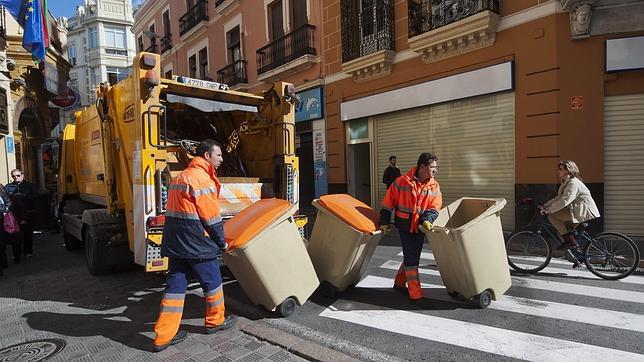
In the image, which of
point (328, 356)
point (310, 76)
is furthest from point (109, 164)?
point (310, 76)

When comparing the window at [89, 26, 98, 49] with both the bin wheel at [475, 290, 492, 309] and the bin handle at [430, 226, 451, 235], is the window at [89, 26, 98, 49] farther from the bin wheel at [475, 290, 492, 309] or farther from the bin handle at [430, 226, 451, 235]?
the bin wheel at [475, 290, 492, 309]

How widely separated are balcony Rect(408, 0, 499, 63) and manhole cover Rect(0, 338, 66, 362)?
9.07m

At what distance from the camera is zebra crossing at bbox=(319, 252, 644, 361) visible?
349cm

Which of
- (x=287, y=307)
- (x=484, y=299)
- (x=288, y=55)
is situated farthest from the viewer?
(x=288, y=55)

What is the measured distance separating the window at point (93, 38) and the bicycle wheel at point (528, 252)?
162ft

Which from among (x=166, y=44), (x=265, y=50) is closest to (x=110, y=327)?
(x=265, y=50)

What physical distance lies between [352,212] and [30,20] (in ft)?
36.6

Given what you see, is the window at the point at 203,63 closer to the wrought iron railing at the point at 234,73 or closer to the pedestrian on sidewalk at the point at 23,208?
the wrought iron railing at the point at 234,73

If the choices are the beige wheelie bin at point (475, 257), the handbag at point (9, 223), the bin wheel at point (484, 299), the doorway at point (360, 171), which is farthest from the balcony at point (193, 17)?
the bin wheel at point (484, 299)

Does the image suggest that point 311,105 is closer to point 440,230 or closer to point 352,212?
point 352,212

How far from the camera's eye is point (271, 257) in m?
4.01

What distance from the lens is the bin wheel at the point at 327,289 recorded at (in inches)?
187

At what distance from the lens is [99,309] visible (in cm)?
477

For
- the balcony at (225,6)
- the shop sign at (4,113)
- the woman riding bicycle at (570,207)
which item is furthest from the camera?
the balcony at (225,6)
